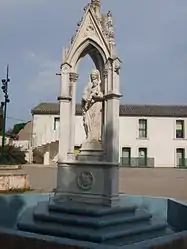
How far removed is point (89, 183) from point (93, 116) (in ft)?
4.95

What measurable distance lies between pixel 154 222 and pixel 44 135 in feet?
112

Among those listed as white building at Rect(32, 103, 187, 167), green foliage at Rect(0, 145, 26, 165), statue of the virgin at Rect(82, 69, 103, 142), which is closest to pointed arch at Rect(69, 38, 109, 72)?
statue of the virgin at Rect(82, 69, 103, 142)

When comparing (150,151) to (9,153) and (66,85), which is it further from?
Result: (66,85)

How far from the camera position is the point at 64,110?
26.4ft

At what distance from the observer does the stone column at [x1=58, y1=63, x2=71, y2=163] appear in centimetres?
794

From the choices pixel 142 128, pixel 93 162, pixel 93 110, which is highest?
pixel 142 128

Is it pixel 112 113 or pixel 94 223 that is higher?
pixel 112 113

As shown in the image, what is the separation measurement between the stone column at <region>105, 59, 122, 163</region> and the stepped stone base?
1183mm

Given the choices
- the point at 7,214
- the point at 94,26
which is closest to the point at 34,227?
the point at 7,214

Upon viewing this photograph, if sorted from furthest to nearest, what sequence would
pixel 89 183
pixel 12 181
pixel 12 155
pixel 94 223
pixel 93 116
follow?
pixel 12 155 → pixel 12 181 → pixel 93 116 → pixel 89 183 → pixel 94 223

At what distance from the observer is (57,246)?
4066mm

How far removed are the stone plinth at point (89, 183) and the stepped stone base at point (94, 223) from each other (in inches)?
13.8

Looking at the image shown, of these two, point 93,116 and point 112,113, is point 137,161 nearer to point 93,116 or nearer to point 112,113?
point 93,116

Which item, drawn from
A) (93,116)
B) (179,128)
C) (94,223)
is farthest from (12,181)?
(179,128)
